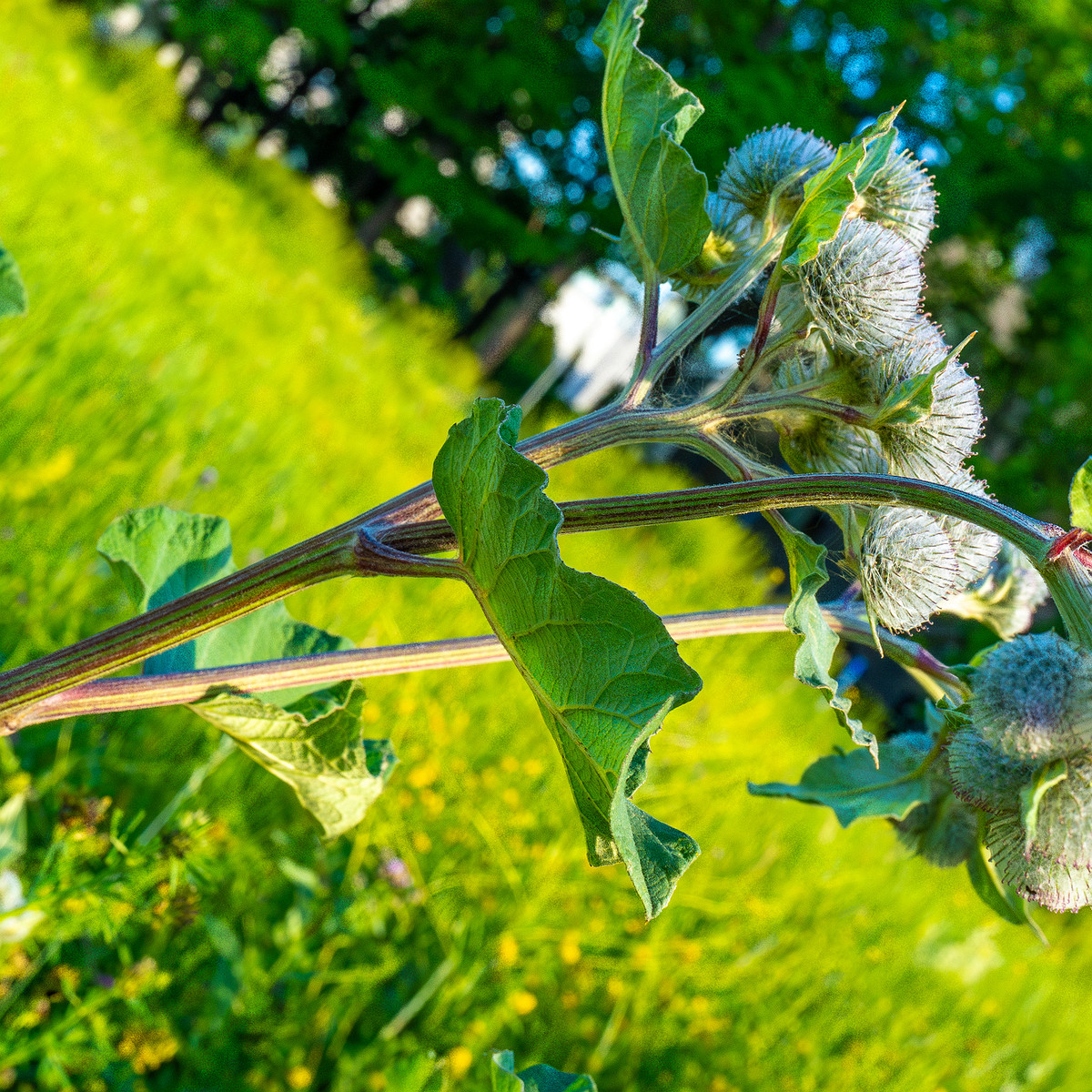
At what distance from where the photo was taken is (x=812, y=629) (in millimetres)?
660

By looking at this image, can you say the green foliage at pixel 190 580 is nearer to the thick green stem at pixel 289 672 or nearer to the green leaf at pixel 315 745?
the green leaf at pixel 315 745

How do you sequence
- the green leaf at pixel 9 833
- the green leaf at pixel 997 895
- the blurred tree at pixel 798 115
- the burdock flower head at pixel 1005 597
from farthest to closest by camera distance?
the blurred tree at pixel 798 115 → the green leaf at pixel 9 833 → the burdock flower head at pixel 1005 597 → the green leaf at pixel 997 895

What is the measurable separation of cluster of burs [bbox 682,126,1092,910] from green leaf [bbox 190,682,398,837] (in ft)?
1.50

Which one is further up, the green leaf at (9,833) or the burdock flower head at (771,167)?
the burdock flower head at (771,167)

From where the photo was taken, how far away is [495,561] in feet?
1.85

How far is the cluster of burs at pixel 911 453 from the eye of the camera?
59 centimetres

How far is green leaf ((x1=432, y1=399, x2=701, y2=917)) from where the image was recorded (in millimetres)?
516

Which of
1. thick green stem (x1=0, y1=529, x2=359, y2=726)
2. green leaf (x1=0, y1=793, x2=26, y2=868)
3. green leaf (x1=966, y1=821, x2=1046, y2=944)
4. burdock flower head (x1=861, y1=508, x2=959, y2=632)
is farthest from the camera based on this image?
green leaf (x1=0, y1=793, x2=26, y2=868)

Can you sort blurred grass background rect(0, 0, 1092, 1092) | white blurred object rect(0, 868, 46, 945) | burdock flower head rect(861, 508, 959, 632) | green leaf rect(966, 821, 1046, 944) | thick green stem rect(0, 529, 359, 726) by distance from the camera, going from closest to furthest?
thick green stem rect(0, 529, 359, 726), burdock flower head rect(861, 508, 959, 632), green leaf rect(966, 821, 1046, 944), white blurred object rect(0, 868, 46, 945), blurred grass background rect(0, 0, 1092, 1092)

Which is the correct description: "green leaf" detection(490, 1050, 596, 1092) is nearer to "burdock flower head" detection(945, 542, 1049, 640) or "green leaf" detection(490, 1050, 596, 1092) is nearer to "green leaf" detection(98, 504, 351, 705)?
"green leaf" detection(98, 504, 351, 705)

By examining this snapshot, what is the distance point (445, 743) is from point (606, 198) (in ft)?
31.9

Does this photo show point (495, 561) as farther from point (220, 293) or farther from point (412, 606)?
point (220, 293)

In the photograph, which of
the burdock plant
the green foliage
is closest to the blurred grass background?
the green foliage

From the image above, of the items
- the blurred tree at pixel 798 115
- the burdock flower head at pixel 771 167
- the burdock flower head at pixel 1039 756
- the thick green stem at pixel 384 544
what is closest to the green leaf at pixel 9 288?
the thick green stem at pixel 384 544
